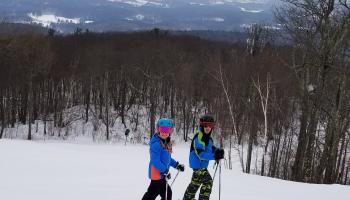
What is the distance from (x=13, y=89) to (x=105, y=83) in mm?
11242

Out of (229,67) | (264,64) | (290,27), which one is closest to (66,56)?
(229,67)

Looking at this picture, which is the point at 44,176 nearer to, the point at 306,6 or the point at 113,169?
the point at 113,169

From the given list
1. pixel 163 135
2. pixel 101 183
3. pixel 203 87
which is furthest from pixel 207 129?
pixel 203 87

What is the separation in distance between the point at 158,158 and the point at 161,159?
0.10 meters

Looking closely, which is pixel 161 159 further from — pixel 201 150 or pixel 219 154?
pixel 219 154

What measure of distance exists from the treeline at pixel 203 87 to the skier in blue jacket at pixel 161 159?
1190 centimetres

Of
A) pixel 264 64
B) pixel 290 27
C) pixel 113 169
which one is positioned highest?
pixel 290 27

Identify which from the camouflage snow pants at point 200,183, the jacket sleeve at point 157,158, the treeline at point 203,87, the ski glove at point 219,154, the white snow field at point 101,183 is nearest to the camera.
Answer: the jacket sleeve at point 157,158

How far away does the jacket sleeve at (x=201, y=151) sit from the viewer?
26.1 feet

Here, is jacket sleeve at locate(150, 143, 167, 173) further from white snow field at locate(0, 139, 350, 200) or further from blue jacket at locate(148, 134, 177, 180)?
white snow field at locate(0, 139, 350, 200)

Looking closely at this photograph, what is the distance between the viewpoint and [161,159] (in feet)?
24.5

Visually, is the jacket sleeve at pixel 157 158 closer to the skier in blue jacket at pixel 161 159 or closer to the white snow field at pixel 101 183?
the skier in blue jacket at pixel 161 159

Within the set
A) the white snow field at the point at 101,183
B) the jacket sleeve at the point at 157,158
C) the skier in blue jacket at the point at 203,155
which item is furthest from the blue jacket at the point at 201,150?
the white snow field at the point at 101,183

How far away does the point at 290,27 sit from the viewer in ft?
62.4
